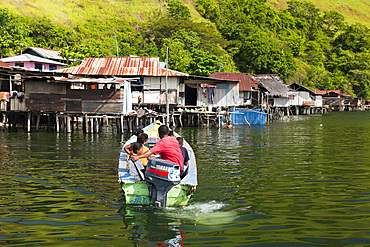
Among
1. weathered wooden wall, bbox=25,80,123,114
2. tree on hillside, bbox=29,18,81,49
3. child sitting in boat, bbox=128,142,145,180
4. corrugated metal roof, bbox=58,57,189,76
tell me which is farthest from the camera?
tree on hillside, bbox=29,18,81,49

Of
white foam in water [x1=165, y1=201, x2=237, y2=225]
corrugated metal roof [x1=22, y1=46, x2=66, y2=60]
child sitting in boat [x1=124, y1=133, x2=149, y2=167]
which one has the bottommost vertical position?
white foam in water [x1=165, y1=201, x2=237, y2=225]

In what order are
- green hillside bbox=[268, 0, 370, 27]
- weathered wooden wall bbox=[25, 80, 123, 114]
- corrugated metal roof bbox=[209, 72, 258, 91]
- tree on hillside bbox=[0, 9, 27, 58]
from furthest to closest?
green hillside bbox=[268, 0, 370, 27], corrugated metal roof bbox=[209, 72, 258, 91], tree on hillside bbox=[0, 9, 27, 58], weathered wooden wall bbox=[25, 80, 123, 114]

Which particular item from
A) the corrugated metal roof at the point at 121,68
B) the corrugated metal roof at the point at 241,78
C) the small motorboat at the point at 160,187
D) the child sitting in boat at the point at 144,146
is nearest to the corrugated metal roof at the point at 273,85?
the corrugated metal roof at the point at 241,78

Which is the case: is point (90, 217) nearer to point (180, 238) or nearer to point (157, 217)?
point (157, 217)

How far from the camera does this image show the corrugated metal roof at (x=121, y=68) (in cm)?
3153

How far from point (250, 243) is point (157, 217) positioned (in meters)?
2.08

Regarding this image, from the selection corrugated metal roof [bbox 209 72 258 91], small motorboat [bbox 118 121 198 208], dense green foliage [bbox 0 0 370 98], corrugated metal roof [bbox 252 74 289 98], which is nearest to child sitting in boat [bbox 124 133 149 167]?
small motorboat [bbox 118 121 198 208]

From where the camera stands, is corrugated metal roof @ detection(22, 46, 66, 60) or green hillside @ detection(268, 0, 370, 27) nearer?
corrugated metal roof @ detection(22, 46, 66, 60)

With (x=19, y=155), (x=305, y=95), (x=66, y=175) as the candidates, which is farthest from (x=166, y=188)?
(x=305, y=95)

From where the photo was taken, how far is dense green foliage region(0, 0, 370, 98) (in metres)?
49.0

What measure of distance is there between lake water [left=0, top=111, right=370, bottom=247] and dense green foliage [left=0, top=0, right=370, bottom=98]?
109ft

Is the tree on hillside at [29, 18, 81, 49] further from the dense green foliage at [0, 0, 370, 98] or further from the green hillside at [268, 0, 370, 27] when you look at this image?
the green hillside at [268, 0, 370, 27]

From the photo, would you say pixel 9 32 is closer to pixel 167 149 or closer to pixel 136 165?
pixel 136 165

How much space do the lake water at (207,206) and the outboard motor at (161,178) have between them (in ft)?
0.96
